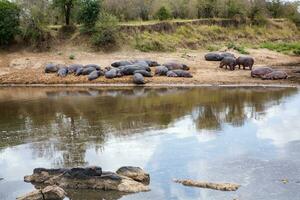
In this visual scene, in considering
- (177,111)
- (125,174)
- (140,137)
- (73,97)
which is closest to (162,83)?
(73,97)

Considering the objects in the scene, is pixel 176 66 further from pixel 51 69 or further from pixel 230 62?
pixel 51 69

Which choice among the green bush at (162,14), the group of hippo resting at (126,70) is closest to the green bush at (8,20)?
the group of hippo resting at (126,70)

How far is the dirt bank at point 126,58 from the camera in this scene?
31281mm

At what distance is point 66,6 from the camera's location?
39.3 metres

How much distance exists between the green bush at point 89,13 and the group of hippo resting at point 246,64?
812 centimetres

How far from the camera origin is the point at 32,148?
17.7 m

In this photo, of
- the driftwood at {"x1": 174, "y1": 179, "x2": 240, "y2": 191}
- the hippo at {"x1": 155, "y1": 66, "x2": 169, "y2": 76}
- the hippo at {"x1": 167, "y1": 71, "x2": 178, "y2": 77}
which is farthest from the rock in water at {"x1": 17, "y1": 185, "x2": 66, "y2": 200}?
the hippo at {"x1": 155, "y1": 66, "x2": 169, "y2": 76}

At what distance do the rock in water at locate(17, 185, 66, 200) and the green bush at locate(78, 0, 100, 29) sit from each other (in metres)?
25.8

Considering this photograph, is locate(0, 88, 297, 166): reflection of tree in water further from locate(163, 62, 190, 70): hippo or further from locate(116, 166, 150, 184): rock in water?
locate(163, 62, 190, 70): hippo

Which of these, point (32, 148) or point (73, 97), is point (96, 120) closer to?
point (32, 148)

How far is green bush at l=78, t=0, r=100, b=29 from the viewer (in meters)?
37.5

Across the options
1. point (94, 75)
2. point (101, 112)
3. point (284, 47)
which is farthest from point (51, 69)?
point (284, 47)

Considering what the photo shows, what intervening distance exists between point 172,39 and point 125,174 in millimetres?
26870

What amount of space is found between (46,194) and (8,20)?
2636 centimetres
